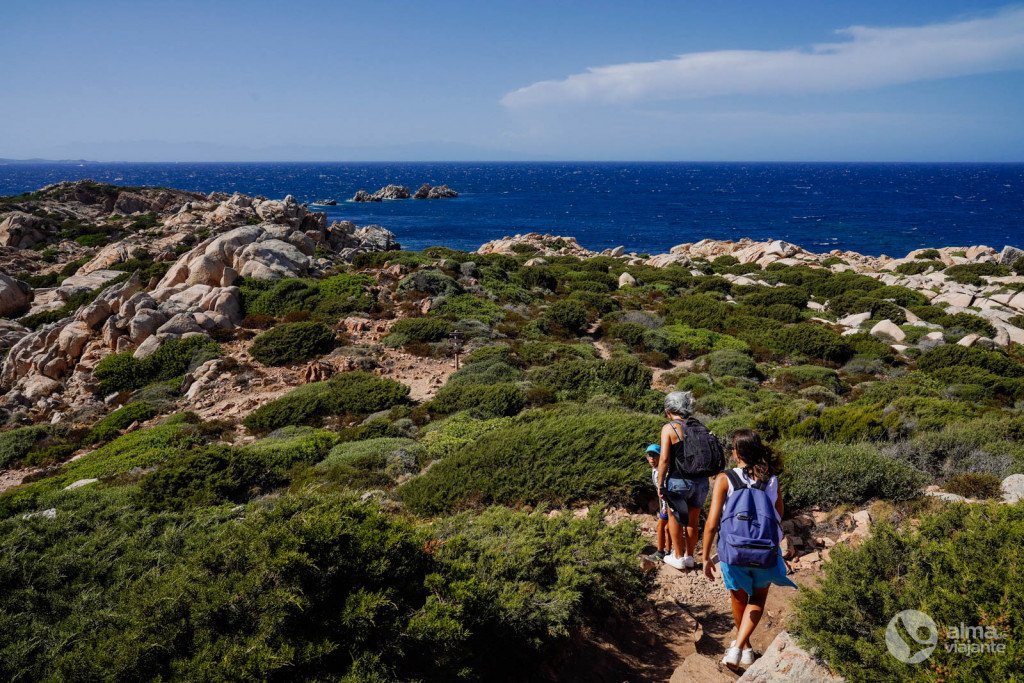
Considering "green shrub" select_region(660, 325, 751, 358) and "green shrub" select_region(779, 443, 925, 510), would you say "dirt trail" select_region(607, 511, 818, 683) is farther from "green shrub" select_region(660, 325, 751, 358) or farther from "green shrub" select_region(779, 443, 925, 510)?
"green shrub" select_region(660, 325, 751, 358)

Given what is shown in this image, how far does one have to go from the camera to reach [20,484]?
11.8 m

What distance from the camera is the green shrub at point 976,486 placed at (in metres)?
6.56

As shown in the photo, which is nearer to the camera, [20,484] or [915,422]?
[915,422]

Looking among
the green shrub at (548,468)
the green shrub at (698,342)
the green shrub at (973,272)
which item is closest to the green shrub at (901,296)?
the green shrub at (973,272)

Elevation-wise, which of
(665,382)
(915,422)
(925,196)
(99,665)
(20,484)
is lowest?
(20,484)

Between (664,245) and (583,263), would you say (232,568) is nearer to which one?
(583,263)

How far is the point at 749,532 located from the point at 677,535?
1.63m

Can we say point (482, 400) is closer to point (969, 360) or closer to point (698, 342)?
point (698, 342)

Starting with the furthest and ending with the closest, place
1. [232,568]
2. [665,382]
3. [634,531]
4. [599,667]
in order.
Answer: [665,382], [634,531], [599,667], [232,568]

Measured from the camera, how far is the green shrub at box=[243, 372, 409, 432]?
13.1 meters

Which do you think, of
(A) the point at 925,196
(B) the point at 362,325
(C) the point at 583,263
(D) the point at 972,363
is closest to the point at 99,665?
(B) the point at 362,325

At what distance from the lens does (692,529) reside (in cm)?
569

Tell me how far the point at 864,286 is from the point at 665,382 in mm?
20608

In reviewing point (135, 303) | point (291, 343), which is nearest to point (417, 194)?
point (135, 303)
